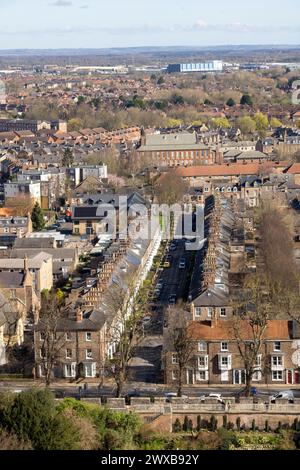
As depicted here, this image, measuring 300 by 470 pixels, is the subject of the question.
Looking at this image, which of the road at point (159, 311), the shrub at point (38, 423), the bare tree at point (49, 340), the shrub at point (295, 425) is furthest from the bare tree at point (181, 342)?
the shrub at point (38, 423)

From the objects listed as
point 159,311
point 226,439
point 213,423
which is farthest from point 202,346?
point 159,311

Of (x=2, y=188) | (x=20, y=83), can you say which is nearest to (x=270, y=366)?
(x=2, y=188)

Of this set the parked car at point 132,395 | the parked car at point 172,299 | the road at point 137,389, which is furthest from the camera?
the parked car at point 172,299

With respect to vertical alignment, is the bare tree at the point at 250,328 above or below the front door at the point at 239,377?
above

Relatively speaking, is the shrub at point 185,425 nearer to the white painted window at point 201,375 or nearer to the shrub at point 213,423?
the shrub at point 213,423

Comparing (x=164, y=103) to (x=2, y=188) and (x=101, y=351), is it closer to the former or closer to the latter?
(x=2, y=188)

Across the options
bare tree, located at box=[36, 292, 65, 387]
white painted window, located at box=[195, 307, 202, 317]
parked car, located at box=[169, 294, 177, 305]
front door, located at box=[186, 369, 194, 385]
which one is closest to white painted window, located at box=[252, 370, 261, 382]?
front door, located at box=[186, 369, 194, 385]

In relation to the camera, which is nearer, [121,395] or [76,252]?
[121,395]
